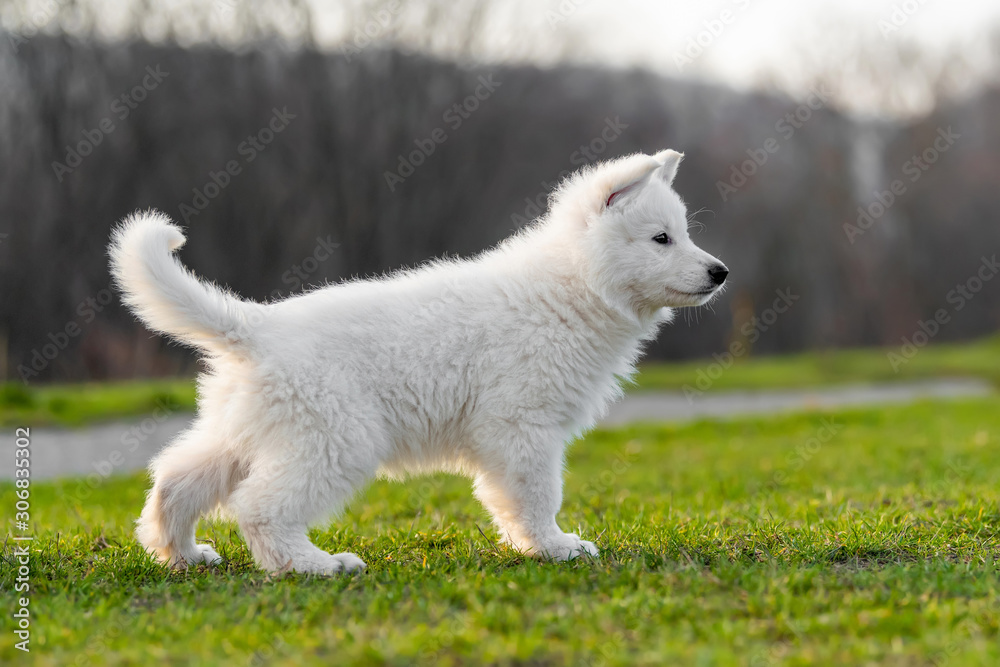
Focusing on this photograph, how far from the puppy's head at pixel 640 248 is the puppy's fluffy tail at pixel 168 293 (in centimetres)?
160

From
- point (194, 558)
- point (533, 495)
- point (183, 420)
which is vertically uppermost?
point (533, 495)

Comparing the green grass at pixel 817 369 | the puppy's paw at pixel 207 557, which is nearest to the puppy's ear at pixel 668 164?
the puppy's paw at pixel 207 557

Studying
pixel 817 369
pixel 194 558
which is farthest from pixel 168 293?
pixel 817 369

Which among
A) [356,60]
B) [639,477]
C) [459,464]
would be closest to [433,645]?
[459,464]

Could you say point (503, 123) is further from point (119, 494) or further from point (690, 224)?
point (690, 224)

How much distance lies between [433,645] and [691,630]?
0.83m

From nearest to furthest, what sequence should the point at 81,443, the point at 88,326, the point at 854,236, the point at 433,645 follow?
the point at 433,645, the point at 81,443, the point at 88,326, the point at 854,236

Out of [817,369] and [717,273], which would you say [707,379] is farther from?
[717,273]

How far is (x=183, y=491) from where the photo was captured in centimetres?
381

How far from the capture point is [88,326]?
590 inches

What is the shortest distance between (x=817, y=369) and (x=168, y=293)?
19.3 m

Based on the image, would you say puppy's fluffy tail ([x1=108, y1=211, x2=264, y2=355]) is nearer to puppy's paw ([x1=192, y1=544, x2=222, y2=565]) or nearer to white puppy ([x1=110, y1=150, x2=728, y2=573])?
white puppy ([x1=110, y1=150, x2=728, y2=573])

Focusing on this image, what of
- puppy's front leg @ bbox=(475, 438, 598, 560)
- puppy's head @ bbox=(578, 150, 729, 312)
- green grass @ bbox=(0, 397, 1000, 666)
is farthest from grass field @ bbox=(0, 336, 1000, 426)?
puppy's head @ bbox=(578, 150, 729, 312)

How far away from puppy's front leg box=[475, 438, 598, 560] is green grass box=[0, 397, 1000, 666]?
15 cm
